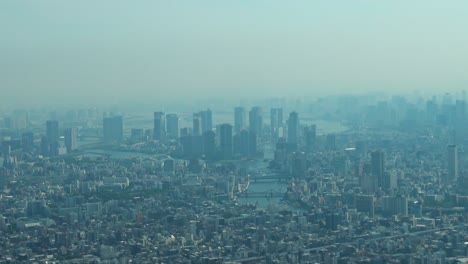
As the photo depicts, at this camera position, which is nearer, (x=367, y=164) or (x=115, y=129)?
(x=367, y=164)

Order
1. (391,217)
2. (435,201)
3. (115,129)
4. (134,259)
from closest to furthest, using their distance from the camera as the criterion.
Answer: (134,259) < (391,217) < (435,201) < (115,129)

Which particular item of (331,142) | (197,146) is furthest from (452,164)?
(197,146)

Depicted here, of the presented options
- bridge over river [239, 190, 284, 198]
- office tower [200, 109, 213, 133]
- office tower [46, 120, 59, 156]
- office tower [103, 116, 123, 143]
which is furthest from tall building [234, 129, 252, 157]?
bridge over river [239, 190, 284, 198]

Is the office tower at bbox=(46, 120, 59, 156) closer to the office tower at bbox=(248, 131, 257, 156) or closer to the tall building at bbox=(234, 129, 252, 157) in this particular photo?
the tall building at bbox=(234, 129, 252, 157)

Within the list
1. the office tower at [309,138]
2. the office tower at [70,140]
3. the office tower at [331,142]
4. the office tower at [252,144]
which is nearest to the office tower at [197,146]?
the office tower at [252,144]

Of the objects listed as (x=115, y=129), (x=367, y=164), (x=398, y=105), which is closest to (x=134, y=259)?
(x=367, y=164)

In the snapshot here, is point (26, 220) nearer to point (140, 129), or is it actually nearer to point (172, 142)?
point (172, 142)

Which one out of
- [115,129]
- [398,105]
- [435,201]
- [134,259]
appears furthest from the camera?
[398,105]
